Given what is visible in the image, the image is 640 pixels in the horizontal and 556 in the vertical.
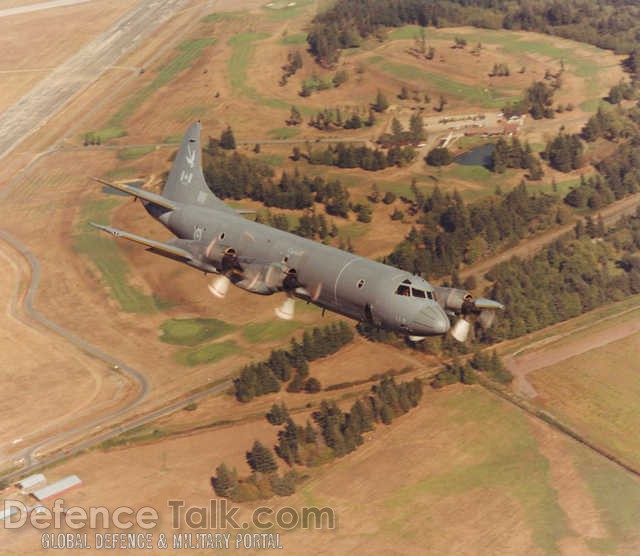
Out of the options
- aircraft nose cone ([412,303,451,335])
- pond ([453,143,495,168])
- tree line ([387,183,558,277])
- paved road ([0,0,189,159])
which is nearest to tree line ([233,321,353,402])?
tree line ([387,183,558,277])

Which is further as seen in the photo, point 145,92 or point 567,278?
point 145,92

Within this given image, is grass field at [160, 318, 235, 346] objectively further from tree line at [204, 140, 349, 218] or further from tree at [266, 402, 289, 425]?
tree line at [204, 140, 349, 218]

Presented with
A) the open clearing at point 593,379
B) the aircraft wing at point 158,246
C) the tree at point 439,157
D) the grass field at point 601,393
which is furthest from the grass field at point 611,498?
the tree at point 439,157

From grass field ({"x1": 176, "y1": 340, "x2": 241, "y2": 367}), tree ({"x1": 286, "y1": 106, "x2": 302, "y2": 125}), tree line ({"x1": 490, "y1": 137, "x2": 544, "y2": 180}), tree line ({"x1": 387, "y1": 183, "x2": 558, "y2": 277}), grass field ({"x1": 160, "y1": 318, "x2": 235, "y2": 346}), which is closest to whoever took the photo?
grass field ({"x1": 176, "y1": 340, "x2": 241, "y2": 367})

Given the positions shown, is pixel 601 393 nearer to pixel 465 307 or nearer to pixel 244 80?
pixel 465 307

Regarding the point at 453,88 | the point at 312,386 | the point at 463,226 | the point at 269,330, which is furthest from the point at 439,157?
the point at 312,386

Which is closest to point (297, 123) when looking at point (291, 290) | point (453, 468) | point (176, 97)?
point (176, 97)
